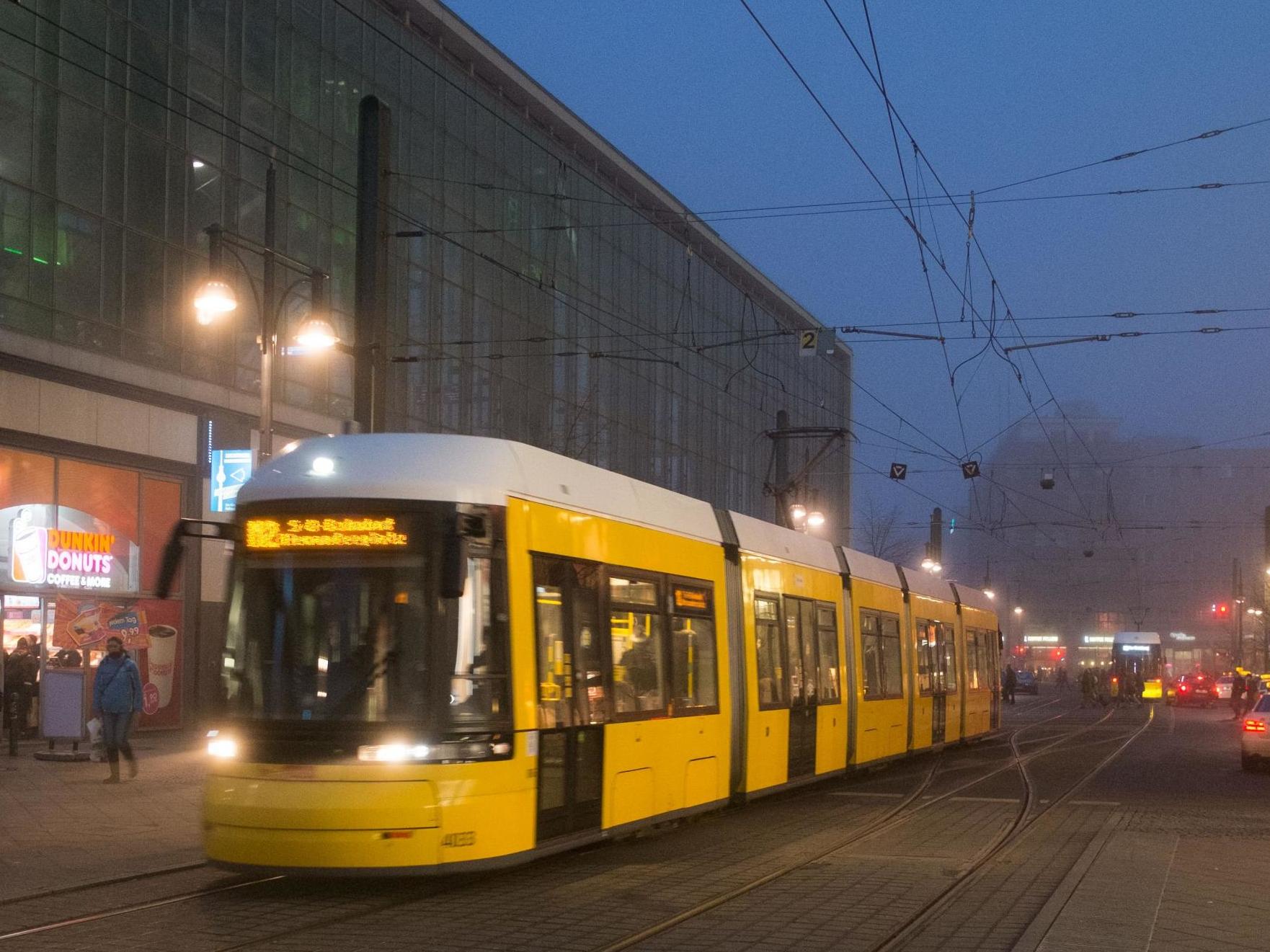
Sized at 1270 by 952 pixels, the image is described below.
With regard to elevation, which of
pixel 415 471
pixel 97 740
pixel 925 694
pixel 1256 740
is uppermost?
pixel 415 471

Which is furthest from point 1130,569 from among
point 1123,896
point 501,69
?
point 1123,896

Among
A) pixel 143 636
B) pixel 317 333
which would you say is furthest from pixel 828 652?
pixel 143 636

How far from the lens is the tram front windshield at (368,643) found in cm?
1033

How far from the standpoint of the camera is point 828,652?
19.2 metres

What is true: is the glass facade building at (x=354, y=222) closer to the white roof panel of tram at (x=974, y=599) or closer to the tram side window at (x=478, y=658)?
the white roof panel of tram at (x=974, y=599)

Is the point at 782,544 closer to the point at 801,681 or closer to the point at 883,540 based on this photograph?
the point at 801,681

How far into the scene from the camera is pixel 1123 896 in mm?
10305

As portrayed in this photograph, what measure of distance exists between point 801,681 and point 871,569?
4630 mm

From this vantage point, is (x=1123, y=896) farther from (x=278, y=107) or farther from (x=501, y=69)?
(x=501, y=69)

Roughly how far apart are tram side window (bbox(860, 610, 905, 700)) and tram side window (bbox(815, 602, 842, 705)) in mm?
1286

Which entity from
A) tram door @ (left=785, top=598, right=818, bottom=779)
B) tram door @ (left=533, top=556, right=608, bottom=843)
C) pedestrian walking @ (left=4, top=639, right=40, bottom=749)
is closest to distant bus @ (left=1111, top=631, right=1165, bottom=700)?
pedestrian walking @ (left=4, top=639, right=40, bottom=749)

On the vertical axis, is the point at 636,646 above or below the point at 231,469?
below

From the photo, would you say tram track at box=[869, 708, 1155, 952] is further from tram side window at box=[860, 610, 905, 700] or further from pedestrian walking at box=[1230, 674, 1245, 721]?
pedestrian walking at box=[1230, 674, 1245, 721]

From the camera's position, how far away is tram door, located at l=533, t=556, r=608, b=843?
36.9 ft
